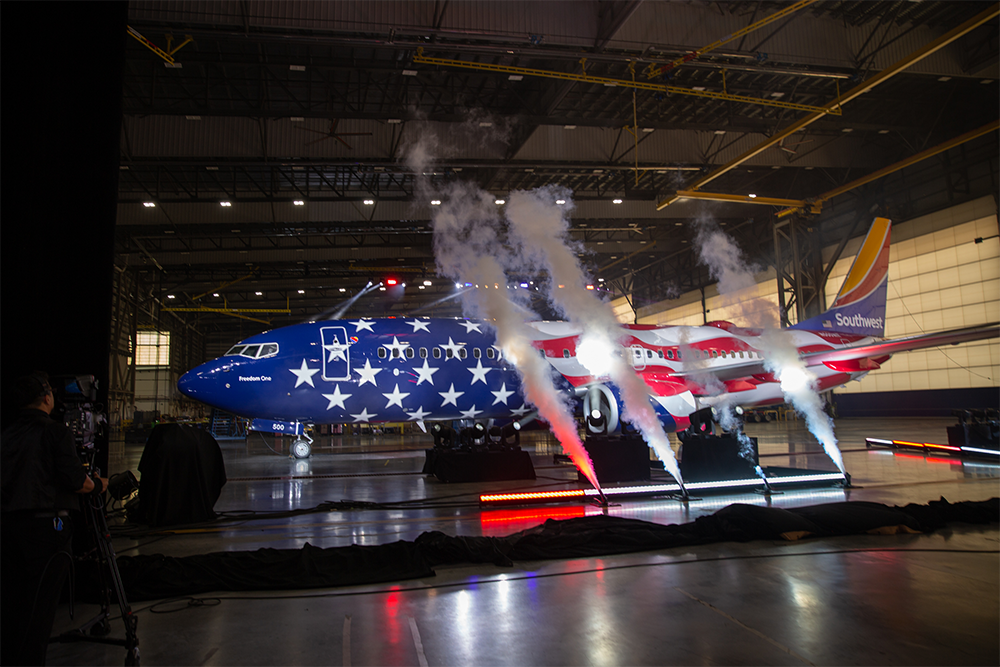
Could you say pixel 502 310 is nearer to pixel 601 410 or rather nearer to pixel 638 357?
pixel 601 410

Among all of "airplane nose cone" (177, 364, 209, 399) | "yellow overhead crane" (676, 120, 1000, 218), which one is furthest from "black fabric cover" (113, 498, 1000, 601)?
"yellow overhead crane" (676, 120, 1000, 218)

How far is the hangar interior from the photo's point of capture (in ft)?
13.3

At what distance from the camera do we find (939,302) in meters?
27.5

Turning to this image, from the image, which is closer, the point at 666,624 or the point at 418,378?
the point at 666,624

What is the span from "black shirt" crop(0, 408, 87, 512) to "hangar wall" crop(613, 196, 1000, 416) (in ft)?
77.5

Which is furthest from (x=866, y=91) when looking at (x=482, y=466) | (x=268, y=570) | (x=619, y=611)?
(x=268, y=570)

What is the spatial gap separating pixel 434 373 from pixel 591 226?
2128 cm

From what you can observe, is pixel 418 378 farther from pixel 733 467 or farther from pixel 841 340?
pixel 841 340

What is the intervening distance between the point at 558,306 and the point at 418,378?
15.9 feet

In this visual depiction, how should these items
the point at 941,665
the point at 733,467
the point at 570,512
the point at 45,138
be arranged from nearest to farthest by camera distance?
the point at 941,665 → the point at 45,138 → the point at 570,512 → the point at 733,467

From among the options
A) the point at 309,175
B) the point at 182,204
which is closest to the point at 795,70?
the point at 309,175

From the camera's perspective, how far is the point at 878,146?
2908cm

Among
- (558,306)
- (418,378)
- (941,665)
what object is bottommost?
(941,665)

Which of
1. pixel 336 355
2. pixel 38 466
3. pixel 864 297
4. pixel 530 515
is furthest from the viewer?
pixel 864 297
